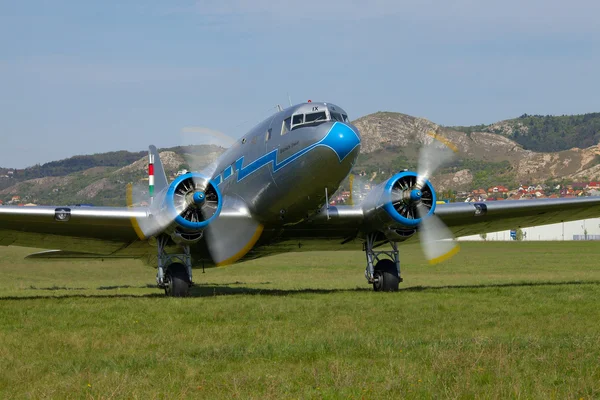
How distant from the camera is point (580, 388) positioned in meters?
7.87

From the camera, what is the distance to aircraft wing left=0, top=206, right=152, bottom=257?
63.3ft

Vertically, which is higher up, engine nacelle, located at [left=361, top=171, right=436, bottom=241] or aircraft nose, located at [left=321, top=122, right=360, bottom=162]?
aircraft nose, located at [left=321, top=122, right=360, bottom=162]

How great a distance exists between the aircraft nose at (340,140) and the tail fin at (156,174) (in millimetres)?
9886

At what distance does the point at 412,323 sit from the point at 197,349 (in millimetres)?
4507

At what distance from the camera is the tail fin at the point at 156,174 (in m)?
27.2

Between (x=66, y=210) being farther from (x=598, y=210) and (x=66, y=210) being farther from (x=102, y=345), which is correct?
(x=598, y=210)

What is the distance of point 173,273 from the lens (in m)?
20.1

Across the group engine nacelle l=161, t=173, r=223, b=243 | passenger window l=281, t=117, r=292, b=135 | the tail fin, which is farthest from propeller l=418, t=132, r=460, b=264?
the tail fin

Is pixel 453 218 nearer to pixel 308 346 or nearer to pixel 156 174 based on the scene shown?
pixel 156 174

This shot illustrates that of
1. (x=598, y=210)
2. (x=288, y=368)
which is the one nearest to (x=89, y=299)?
(x=288, y=368)

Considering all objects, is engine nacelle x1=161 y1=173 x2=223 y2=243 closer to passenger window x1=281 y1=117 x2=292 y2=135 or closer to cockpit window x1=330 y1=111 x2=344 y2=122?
passenger window x1=281 y1=117 x2=292 y2=135

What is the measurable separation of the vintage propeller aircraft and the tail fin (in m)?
3.55

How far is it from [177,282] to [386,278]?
18.9ft

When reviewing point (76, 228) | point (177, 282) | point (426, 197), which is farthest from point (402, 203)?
point (76, 228)
